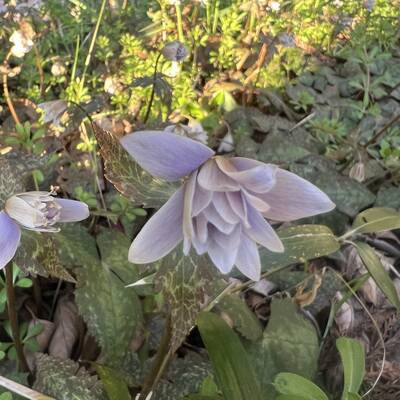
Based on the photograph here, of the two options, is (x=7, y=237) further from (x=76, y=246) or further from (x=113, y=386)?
(x=76, y=246)

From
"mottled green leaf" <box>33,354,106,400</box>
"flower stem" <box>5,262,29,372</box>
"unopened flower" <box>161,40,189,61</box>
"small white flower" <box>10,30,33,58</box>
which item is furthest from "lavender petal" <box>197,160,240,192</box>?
"small white flower" <box>10,30,33,58</box>

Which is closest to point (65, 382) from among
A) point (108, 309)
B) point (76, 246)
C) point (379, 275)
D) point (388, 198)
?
point (108, 309)

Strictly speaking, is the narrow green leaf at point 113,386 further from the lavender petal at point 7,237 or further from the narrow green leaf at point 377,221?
the narrow green leaf at point 377,221

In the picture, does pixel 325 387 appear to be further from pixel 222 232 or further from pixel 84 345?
pixel 222 232

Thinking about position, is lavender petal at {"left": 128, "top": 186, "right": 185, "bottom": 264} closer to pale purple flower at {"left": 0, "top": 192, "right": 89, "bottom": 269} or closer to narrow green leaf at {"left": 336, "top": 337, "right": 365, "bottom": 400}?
pale purple flower at {"left": 0, "top": 192, "right": 89, "bottom": 269}

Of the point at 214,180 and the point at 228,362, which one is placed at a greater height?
the point at 214,180

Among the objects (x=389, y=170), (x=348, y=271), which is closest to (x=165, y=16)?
(x=389, y=170)
